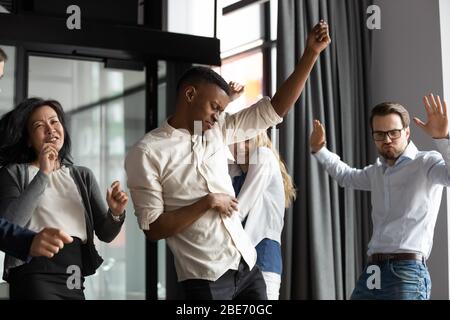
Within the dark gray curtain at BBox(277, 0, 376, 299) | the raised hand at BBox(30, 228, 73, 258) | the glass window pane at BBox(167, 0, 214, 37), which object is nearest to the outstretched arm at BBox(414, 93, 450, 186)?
the dark gray curtain at BBox(277, 0, 376, 299)

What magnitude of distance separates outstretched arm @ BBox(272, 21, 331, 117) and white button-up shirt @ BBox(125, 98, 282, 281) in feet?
0.86

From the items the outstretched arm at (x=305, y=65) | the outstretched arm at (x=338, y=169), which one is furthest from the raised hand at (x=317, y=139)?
the outstretched arm at (x=305, y=65)

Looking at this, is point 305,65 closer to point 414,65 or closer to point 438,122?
point 438,122

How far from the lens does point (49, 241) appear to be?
5.72 ft

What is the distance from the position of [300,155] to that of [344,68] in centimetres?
64

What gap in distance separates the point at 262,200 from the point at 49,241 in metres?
1.70

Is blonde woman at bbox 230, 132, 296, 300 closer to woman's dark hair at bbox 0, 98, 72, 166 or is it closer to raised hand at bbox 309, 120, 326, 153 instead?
raised hand at bbox 309, 120, 326, 153

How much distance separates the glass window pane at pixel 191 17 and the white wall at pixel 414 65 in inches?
41.9

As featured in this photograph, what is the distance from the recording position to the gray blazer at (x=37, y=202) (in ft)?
7.46

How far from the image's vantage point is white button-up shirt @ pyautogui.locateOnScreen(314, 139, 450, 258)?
9.89 ft

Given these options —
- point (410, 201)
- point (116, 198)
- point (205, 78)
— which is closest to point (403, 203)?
point (410, 201)

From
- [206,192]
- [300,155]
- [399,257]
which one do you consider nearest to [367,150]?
[300,155]

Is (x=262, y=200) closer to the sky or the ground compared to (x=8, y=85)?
closer to the ground
